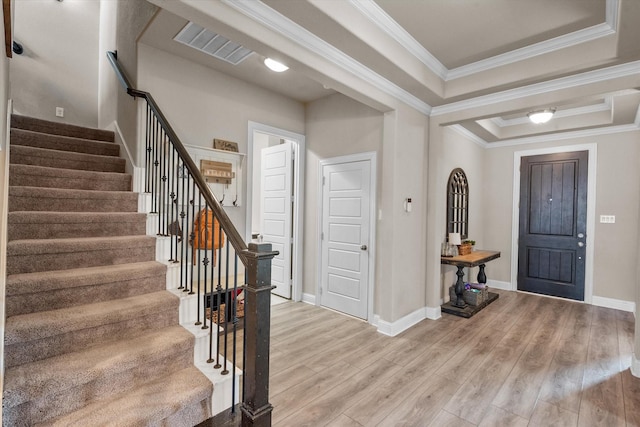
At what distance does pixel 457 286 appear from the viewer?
4328mm

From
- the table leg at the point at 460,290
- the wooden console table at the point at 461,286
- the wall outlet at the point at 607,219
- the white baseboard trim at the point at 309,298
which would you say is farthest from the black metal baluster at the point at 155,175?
the wall outlet at the point at 607,219

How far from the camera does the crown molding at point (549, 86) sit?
272cm

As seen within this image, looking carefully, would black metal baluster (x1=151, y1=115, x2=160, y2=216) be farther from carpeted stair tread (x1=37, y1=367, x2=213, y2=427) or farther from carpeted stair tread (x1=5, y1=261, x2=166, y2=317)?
carpeted stair tread (x1=37, y1=367, x2=213, y2=427)

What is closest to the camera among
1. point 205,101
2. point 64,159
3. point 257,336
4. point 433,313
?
point 257,336

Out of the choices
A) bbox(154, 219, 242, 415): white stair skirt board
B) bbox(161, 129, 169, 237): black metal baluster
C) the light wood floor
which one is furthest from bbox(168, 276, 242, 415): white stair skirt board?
bbox(161, 129, 169, 237): black metal baluster

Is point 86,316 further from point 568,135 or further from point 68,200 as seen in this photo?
point 568,135

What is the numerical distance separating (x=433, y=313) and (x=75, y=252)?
12.6 feet

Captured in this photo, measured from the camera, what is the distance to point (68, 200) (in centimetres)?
257

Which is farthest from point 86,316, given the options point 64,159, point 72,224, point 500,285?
point 500,285

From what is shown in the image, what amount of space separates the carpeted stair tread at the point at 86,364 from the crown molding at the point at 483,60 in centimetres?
271

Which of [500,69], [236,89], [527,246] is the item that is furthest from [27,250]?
[527,246]

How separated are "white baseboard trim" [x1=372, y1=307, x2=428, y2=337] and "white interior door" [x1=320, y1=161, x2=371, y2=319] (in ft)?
1.03

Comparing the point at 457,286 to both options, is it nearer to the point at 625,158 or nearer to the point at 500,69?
the point at 500,69

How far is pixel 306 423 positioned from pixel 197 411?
2.31 ft
